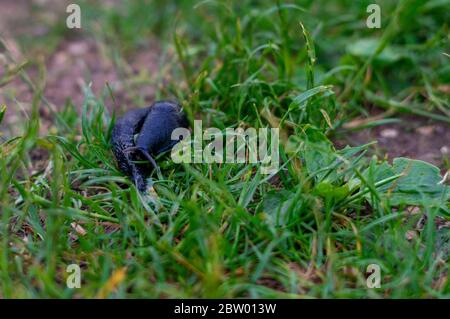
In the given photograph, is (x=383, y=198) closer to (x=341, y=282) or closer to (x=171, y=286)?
(x=341, y=282)

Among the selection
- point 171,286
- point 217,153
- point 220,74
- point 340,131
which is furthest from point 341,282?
point 220,74

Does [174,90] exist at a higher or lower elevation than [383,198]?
higher

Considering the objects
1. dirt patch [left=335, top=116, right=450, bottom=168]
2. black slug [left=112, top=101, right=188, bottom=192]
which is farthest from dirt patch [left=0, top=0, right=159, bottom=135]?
dirt patch [left=335, top=116, right=450, bottom=168]

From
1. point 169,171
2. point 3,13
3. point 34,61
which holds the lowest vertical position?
point 169,171

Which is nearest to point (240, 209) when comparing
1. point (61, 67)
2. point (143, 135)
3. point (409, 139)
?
point (143, 135)

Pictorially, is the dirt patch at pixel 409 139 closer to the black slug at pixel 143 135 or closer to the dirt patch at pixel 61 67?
the black slug at pixel 143 135
